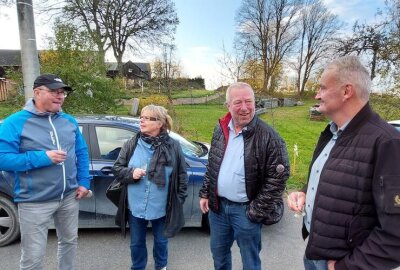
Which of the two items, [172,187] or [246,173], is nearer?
[246,173]

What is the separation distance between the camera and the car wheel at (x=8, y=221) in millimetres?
3514

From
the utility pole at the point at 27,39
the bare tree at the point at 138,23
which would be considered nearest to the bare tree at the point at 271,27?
the bare tree at the point at 138,23

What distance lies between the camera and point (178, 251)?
3.57 m

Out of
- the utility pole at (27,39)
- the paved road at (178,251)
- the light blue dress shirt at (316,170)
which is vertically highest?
the utility pole at (27,39)

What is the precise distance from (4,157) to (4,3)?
420 cm

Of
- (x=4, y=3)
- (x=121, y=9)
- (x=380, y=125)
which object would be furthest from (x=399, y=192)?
(x=121, y=9)

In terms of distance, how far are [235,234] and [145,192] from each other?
0.90 meters

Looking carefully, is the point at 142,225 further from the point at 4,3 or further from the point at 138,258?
the point at 4,3

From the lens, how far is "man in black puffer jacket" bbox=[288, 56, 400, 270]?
4.39 feet

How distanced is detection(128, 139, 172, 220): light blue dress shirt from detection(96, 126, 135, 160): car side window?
99cm

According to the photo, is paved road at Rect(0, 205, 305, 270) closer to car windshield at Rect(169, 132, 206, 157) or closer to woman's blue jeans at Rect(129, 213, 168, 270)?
woman's blue jeans at Rect(129, 213, 168, 270)

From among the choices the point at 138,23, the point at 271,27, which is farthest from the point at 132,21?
the point at 271,27

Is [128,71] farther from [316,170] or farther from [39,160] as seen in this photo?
[316,170]

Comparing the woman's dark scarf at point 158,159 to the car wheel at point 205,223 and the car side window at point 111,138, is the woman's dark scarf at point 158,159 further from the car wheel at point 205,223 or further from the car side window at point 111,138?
the car wheel at point 205,223
